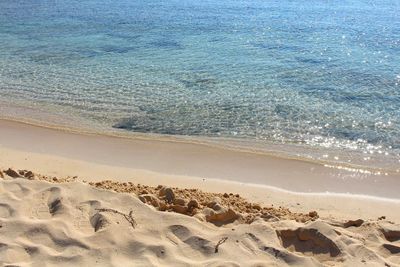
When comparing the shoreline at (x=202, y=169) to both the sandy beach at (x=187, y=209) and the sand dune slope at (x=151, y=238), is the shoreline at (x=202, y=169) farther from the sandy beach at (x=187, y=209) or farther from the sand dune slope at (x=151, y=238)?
the sand dune slope at (x=151, y=238)

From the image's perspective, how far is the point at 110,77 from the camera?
12.9 meters


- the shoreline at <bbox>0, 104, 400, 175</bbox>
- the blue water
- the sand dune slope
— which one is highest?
the blue water

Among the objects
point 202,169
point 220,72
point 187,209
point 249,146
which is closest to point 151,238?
point 187,209

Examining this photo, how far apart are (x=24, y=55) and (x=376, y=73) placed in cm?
1106

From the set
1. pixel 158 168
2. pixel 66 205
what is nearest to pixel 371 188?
pixel 158 168

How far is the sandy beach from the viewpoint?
5.15 meters

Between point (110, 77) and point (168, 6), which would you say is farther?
point (168, 6)

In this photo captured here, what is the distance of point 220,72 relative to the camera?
1343cm

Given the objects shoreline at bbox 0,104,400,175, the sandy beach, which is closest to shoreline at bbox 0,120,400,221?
the sandy beach

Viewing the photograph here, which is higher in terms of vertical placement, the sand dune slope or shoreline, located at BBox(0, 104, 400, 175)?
shoreline, located at BBox(0, 104, 400, 175)

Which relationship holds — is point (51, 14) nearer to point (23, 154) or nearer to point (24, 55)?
point (24, 55)

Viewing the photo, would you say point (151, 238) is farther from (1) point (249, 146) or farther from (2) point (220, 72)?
(2) point (220, 72)

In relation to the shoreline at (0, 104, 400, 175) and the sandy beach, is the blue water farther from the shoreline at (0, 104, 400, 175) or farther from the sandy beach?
the sandy beach

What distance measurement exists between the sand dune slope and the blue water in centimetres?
343
